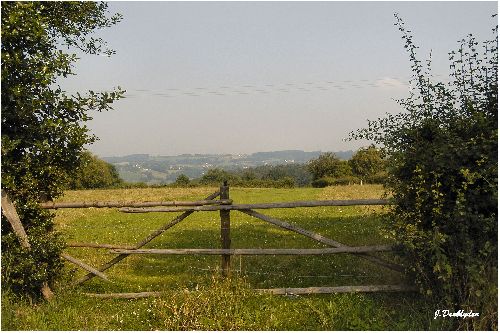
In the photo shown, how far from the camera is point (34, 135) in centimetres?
711

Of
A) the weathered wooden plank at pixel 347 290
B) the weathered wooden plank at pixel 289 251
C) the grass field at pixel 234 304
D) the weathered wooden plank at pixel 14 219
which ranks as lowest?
the grass field at pixel 234 304

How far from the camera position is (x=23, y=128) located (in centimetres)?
701

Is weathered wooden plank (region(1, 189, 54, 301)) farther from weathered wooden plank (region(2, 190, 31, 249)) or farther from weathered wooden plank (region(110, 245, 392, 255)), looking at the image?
weathered wooden plank (region(110, 245, 392, 255))

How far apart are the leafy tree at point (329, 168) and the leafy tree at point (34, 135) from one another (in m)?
73.5

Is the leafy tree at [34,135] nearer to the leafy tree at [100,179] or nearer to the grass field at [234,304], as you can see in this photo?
the grass field at [234,304]

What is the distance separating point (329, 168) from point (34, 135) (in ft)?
254

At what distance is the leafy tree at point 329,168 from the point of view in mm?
79875

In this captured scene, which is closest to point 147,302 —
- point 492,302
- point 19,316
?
point 19,316

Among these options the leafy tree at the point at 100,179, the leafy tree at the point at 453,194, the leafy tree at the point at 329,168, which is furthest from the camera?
the leafy tree at the point at 329,168

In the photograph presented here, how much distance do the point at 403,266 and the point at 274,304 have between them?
6.88 feet

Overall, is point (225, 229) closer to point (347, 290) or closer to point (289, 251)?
point (289, 251)

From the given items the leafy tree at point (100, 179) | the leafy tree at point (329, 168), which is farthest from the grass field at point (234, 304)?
the leafy tree at point (329, 168)

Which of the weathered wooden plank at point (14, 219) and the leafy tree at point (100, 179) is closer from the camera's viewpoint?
the weathered wooden plank at point (14, 219)

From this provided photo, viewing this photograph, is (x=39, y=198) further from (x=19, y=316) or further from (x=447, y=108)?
(x=447, y=108)
